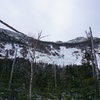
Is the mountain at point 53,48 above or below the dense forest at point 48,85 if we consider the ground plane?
above

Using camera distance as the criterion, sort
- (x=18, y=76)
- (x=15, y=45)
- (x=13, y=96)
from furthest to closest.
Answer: (x=15, y=45) < (x=18, y=76) < (x=13, y=96)

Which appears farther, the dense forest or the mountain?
the mountain

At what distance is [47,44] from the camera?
372 feet

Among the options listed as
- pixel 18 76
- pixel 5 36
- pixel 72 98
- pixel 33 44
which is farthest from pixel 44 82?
pixel 5 36

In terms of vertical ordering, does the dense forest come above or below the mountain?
below

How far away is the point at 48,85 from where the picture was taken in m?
37.0

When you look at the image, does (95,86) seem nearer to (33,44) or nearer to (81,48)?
(33,44)

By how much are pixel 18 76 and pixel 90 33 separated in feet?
66.0

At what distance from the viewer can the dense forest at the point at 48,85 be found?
2002cm

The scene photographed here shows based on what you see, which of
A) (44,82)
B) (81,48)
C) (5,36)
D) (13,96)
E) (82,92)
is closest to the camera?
(82,92)

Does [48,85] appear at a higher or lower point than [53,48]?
lower

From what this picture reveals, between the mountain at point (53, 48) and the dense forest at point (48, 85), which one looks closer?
the dense forest at point (48, 85)

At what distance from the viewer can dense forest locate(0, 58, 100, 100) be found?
20016mm

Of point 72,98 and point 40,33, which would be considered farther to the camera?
point 40,33
